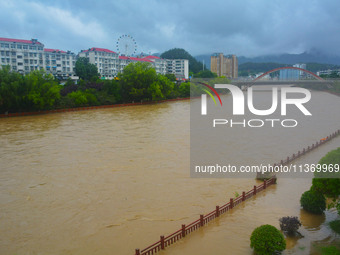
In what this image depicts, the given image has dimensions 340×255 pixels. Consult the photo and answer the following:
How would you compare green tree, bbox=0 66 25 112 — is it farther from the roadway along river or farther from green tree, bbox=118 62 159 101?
green tree, bbox=118 62 159 101

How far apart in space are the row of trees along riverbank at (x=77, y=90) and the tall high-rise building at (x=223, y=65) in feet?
232

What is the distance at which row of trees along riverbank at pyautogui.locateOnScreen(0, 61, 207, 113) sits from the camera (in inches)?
1024

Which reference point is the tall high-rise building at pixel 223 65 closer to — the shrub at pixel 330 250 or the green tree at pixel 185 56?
the green tree at pixel 185 56

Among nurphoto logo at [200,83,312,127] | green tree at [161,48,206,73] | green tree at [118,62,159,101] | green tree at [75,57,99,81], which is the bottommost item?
nurphoto logo at [200,83,312,127]

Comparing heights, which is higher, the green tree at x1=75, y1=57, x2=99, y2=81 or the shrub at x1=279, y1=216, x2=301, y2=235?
the green tree at x1=75, y1=57, x2=99, y2=81

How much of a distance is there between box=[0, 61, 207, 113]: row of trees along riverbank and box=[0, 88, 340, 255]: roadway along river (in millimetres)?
10788

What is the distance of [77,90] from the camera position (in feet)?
114

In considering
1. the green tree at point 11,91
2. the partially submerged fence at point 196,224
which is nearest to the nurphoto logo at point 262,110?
the partially submerged fence at point 196,224

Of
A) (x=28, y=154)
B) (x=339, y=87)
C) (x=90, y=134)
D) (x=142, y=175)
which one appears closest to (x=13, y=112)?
(x=90, y=134)

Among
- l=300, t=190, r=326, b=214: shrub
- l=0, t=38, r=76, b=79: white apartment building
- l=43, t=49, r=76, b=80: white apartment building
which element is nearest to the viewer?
l=300, t=190, r=326, b=214: shrub

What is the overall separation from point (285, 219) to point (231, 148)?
813cm

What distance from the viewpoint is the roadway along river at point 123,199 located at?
6520mm

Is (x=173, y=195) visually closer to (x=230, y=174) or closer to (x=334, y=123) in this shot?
(x=230, y=174)

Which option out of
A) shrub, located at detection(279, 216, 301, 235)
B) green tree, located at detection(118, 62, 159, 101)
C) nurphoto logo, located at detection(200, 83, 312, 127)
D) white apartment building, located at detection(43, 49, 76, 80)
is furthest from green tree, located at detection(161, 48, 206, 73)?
shrub, located at detection(279, 216, 301, 235)
